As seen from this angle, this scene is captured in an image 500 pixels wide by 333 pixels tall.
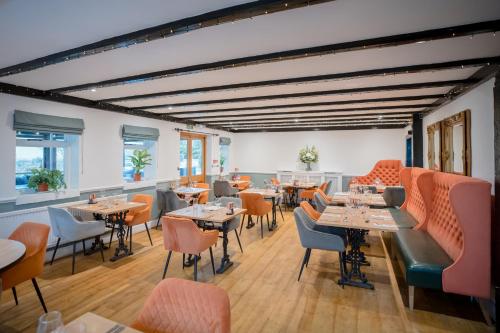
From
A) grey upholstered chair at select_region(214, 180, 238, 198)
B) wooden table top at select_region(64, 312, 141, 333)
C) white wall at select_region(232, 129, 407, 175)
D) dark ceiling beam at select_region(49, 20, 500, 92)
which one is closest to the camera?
wooden table top at select_region(64, 312, 141, 333)

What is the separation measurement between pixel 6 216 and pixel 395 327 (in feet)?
16.6

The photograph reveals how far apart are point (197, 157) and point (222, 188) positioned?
1580 mm

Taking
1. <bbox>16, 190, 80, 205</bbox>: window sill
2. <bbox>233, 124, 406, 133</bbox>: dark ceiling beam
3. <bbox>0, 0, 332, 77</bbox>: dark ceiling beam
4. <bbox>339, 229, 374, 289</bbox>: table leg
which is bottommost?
<bbox>339, 229, 374, 289</bbox>: table leg

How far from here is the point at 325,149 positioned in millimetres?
9328

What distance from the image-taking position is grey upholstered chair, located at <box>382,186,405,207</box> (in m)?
5.61

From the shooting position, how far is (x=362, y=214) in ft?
12.2

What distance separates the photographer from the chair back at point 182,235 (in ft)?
10.6

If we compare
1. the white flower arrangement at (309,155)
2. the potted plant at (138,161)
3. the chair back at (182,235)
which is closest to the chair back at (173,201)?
the potted plant at (138,161)

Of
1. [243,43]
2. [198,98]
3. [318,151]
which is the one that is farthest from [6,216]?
[318,151]

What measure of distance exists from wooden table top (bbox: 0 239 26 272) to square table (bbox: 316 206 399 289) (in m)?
2.95

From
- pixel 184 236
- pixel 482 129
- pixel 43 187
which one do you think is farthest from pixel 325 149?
pixel 43 187

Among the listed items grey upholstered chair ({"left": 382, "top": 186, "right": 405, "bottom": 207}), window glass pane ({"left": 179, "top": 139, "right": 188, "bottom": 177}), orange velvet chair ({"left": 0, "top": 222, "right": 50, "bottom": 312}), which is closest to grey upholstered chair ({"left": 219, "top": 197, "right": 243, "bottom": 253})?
orange velvet chair ({"left": 0, "top": 222, "right": 50, "bottom": 312})

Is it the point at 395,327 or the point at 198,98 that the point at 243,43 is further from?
the point at 395,327

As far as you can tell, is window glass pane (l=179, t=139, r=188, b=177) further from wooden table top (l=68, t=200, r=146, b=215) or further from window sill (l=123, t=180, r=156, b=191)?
wooden table top (l=68, t=200, r=146, b=215)
